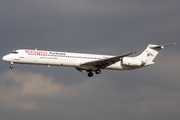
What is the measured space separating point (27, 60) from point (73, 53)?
7.85 meters

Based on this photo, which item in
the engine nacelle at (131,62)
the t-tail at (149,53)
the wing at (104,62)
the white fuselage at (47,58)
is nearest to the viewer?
the white fuselage at (47,58)

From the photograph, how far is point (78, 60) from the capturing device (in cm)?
5128

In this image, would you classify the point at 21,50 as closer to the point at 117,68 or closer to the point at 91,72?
the point at 91,72

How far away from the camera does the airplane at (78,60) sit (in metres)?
49.2

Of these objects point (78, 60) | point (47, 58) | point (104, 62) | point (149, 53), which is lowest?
point (104, 62)

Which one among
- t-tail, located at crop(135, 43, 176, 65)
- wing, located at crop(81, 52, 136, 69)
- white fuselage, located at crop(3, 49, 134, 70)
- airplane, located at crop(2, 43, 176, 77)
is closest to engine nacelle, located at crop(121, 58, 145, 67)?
airplane, located at crop(2, 43, 176, 77)

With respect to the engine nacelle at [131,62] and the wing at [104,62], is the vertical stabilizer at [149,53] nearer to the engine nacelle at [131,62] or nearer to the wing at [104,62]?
the engine nacelle at [131,62]

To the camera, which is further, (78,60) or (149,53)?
(149,53)

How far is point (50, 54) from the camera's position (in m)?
50.2

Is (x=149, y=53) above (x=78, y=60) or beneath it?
above

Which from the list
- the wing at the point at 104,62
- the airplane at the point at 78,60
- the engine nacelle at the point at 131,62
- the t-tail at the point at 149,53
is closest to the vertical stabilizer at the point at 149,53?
the t-tail at the point at 149,53

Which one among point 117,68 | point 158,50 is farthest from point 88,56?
point 158,50

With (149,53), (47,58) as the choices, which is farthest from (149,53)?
(47,58)

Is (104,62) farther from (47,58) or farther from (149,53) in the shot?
(149,53)
